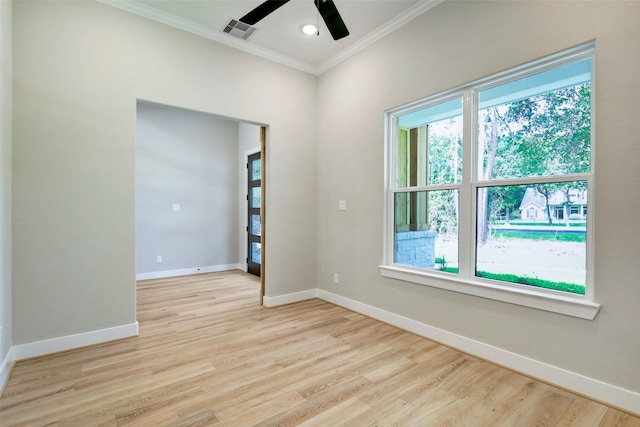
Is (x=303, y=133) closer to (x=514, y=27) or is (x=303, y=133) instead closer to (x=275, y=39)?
(x=275, y=39)

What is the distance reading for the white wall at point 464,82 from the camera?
1844 millimetres

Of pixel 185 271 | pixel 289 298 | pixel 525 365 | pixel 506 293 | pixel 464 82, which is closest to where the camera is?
pixel 525 365

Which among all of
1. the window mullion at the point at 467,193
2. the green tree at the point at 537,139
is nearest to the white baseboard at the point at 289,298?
the window mullion at the point at 467,193

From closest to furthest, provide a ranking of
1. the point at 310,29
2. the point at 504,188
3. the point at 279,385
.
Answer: the point at 279,385, the point at 504,188, the point at 310,29

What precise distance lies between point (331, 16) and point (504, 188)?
1868 millimetres

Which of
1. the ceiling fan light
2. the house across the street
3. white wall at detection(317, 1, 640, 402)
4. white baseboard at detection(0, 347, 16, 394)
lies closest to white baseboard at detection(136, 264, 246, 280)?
white wall at detection(317, 1, 640, 402)

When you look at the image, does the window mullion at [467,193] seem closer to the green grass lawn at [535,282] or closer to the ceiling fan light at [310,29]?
the green grass lawn at [535,282]

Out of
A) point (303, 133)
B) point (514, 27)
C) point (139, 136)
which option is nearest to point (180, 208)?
point (139, 136)

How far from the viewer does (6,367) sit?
2.18 m

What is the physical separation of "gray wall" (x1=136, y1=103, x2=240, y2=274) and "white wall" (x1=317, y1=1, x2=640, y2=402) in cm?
291

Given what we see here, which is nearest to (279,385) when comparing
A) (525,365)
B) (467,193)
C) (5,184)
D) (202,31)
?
(525,365)

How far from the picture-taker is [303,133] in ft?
13.4

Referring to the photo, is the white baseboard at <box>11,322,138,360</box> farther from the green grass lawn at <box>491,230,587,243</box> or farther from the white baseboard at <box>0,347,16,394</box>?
the green grass lawn at <box>491,230,587,243</box>

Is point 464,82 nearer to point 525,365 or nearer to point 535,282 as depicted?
point 535,282
